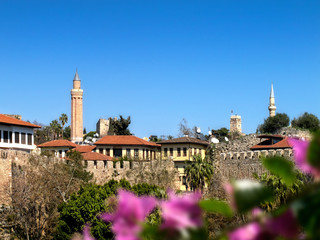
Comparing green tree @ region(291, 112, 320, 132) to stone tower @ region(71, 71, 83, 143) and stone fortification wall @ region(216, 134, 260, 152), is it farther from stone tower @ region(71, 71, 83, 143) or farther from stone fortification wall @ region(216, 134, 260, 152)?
stone tower @ region(71, 71, 83, 143)

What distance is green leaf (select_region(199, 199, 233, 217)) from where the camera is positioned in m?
1.82

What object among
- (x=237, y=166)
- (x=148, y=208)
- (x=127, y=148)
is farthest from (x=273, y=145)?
(x=148, y=208)

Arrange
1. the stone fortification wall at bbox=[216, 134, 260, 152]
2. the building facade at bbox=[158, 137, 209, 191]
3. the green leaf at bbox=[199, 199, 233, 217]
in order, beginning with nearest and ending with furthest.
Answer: the green leaf at bbox=[199, 199, 233, 217], the building facade at bbox=[158, 137, 209, 191], the stone fortification wall at bbox=[216, 134, 260, 152]

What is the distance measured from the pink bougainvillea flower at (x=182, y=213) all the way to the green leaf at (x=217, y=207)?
26 cm

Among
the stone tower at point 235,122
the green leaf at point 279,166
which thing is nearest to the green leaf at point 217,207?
the green leaf at point 279,166

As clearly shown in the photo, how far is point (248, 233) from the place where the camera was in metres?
1.46

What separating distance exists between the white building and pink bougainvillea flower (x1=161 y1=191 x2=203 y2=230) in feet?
158

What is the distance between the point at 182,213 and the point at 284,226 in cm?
26

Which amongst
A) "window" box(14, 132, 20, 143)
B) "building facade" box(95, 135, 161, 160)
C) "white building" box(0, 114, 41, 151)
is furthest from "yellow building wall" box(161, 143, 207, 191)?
"window" box(14, 132, 20, 143)

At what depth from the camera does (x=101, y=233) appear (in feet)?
105

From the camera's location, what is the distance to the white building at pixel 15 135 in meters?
48.5

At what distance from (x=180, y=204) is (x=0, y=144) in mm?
48078

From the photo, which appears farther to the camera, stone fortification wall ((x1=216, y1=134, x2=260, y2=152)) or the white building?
stone fortification wall ((x1=216, y1=134, x2=260, y2=152))

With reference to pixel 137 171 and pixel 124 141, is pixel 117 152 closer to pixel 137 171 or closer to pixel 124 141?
pixel 124 141
